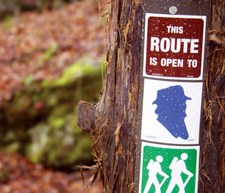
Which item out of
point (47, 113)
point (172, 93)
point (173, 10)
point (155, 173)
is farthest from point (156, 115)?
point (47, 113)

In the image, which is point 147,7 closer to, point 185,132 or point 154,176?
point 185,132

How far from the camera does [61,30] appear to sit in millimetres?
11016

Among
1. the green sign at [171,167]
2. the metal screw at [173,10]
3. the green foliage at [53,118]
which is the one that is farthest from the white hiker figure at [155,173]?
the green foliage at [53,118]

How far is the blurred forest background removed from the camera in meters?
7.87

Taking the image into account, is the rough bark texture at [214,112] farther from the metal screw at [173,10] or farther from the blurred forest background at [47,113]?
the blurred forest background at [47,113]

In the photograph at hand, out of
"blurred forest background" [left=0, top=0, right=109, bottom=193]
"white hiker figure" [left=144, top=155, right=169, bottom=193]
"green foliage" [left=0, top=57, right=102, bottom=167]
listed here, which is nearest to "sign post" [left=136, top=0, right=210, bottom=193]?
"white hiker figure" [left=144, top=155, right=169, bottom=193]

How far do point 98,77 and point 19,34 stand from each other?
12.2 ft

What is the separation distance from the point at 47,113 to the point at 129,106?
19.7ft

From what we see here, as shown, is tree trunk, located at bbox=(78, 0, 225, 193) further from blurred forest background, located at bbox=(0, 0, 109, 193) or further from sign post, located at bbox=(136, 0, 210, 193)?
blurred forest background, located at bbox=(0, 0, 109, 193)

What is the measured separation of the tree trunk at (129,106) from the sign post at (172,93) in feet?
0.15

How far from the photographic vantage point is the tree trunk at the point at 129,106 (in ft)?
7.74

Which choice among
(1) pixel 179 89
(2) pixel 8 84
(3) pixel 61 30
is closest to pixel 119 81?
(1) pixel 179 89

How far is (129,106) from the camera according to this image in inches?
95.7

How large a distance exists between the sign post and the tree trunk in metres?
0.05
